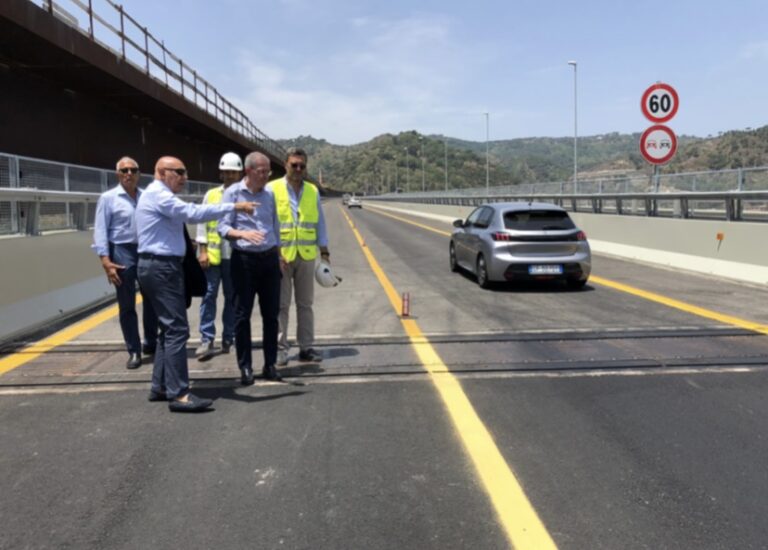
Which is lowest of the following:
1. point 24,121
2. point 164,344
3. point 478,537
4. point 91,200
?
point 478,537

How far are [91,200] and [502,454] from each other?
9.24 metres

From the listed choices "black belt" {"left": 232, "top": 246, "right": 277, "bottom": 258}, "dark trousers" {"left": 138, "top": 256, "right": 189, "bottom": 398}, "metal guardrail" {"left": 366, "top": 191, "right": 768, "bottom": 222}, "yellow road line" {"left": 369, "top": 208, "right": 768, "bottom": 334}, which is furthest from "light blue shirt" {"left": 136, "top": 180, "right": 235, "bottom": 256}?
"metal guardrail" {"left": 366, "top": 191, "right": 768, "bottom": 222}

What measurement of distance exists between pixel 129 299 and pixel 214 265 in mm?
912

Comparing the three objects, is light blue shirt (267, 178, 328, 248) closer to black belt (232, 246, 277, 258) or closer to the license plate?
black belt (232, 246, 277, 258)

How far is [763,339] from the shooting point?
22.3ft

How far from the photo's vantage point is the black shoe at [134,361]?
6066 mm

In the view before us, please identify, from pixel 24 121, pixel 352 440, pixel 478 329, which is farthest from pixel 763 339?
pixel 24 121

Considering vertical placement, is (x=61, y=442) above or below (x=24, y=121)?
below

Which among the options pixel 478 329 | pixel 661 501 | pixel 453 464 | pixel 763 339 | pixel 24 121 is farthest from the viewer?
pixel 24 121

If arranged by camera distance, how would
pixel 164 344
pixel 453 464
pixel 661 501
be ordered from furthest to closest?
pixel 164 344 < pixel 453 464 < pixel 661 501

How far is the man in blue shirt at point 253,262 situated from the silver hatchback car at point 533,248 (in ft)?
19.5

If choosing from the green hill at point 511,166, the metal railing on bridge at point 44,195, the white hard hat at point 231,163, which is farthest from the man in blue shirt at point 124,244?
the green hill at point 511,166

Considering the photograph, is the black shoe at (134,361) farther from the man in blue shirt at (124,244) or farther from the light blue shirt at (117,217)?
the light blue shirt at (117,217)

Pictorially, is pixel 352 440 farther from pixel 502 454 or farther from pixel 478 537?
pixel 478 537
